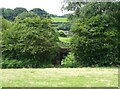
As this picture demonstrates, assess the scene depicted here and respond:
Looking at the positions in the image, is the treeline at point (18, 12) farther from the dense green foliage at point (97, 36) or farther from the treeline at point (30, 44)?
the dense green foliage at point (97, 36)

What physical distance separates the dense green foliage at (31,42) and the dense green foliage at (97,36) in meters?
0.92

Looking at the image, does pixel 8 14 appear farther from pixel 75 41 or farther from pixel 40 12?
pixel 75 41

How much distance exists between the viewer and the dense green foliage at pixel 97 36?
11.3 metres

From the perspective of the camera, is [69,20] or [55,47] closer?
[55,47]

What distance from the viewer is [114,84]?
5402mm

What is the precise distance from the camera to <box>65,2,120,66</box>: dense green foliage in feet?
37.2

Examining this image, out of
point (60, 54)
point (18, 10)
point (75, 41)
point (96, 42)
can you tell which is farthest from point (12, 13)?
point (96, 42)

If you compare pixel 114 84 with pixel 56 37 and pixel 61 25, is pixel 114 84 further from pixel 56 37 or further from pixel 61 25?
pixel 61 25

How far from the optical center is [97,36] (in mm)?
11539

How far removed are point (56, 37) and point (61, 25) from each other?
231cm

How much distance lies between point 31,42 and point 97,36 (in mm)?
2446

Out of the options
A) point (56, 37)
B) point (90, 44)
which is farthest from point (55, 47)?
point (90, 44)

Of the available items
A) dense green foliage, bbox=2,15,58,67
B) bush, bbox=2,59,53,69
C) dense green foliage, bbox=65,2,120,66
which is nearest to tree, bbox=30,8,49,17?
dense green foliage, bbox=2,15,58,67

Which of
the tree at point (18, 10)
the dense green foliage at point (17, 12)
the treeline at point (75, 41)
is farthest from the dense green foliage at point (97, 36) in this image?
the tree at point (18, 10)
